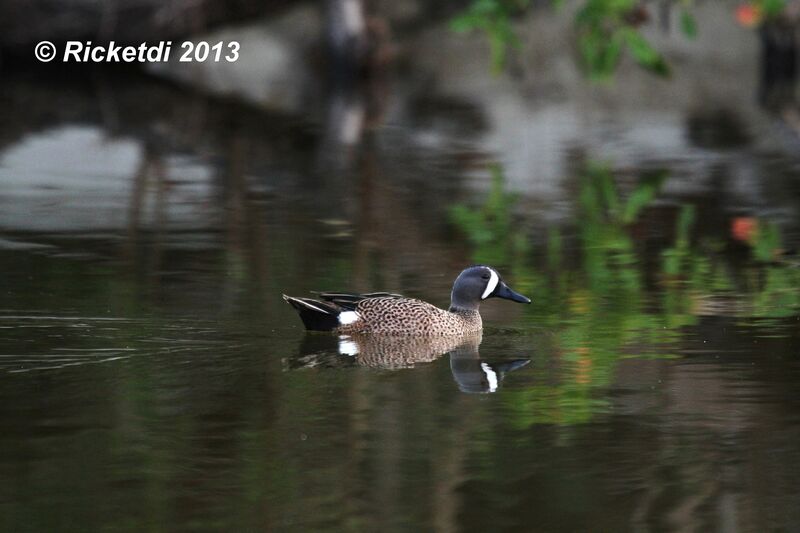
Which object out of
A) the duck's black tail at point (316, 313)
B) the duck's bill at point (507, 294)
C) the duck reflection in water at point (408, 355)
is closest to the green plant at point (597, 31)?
the duck's bill at point (507, 294)

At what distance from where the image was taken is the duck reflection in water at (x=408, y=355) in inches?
347

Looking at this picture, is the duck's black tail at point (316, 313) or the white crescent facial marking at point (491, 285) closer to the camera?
the duck's black tail at point (316, 313)

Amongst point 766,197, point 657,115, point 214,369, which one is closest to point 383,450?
point 214,369

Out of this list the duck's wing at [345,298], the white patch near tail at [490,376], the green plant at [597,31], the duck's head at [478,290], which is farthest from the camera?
the green plant at [597,31]

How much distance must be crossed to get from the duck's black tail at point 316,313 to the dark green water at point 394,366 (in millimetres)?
74

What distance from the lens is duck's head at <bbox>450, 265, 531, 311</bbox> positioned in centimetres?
1000

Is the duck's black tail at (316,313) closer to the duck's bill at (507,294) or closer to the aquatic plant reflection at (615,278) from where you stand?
the duck's bill at (507,294)

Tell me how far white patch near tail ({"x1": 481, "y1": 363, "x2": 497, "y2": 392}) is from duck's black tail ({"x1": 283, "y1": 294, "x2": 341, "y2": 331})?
3.19 feet

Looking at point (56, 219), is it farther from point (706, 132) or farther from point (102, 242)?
point (706, 132)

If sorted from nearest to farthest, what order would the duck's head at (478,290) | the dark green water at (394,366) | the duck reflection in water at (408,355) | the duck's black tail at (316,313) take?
the dark green water at (394,366), the duck reflection in water at (408,355), the duck's black tail at (316,313), the duck's head at (478,290)

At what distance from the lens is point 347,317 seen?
381 inches

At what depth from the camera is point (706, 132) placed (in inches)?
851

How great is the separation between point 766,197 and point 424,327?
22.0 ft

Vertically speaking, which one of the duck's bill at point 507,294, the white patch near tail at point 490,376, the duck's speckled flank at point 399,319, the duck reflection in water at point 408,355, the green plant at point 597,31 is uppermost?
the green plant at point 597,31
